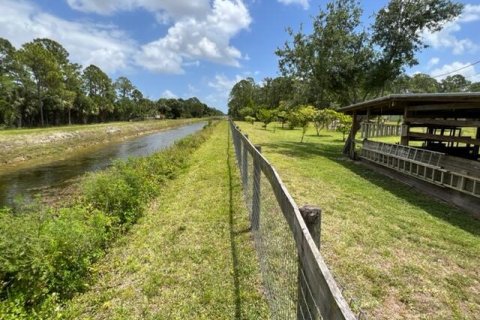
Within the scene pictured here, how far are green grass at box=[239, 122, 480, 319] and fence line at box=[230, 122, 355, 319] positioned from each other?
1.15ft

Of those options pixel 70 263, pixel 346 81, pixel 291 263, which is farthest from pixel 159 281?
pixel 346 81

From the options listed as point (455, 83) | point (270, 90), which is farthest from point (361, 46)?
point (455, 83)

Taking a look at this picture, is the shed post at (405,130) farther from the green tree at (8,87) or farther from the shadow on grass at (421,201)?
the green tree at (8,87)

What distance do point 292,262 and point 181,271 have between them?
182cm

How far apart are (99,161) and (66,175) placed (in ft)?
14.0

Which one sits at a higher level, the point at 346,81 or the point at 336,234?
the point at 346,81

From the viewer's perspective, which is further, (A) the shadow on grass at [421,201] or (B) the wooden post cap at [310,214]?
(A) the shadow on grass at [421,201]

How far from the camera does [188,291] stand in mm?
3914

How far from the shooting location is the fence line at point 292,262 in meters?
1.27

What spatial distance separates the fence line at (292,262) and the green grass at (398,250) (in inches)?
13.7

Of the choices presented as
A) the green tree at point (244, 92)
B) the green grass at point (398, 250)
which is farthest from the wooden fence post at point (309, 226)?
the green tree at point (244, 92)

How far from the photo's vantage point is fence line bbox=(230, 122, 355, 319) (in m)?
1.27

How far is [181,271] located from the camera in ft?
14.4

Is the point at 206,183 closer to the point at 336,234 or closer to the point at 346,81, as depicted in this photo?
the point at 336,234
